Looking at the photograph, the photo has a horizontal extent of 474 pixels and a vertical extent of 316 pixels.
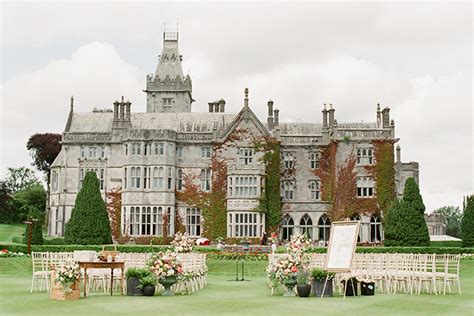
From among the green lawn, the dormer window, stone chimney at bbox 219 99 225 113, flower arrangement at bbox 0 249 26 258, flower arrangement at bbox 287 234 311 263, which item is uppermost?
the dormer window

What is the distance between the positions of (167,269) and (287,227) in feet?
110

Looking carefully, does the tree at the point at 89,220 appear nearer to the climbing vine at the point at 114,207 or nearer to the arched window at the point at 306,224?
the climbing vine at the point at 114,207

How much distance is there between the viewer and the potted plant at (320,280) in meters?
19.7

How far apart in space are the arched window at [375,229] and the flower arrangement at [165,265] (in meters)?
33.0

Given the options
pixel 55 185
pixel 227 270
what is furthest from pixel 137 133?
pixel 227 270

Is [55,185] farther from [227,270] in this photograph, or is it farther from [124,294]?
[124,294]

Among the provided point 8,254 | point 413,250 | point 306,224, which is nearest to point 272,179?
point 306,224

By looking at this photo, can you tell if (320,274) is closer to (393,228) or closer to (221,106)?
(393,228)

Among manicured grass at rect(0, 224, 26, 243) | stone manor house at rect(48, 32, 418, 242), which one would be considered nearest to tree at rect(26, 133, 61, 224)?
manicured grass at rect(0, 224, 26, 243)

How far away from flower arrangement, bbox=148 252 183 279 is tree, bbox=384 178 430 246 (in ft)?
81.6

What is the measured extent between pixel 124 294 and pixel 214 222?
1232 inches

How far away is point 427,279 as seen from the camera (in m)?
21.8

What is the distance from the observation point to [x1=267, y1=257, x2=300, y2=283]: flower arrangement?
792 inches

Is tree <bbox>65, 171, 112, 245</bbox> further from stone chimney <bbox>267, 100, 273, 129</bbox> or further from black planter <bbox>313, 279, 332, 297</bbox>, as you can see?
black planter <bbox>313, 279, 332, 297</bbox>
